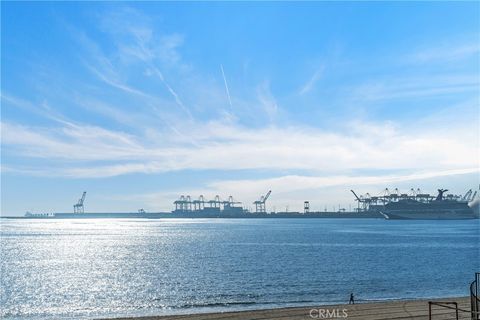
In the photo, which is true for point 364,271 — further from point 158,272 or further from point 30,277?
point 30,277

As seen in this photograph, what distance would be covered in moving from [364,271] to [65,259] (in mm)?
42652

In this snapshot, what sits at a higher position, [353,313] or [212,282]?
[353,313]

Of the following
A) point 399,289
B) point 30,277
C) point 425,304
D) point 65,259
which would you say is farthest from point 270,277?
point 65,259

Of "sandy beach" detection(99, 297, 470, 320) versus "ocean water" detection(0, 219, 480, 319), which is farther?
"ocean water" detection(0, 219, 480, 319)

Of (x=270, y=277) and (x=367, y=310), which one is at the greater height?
(x=367, y=310)

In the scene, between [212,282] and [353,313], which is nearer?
[353,313]

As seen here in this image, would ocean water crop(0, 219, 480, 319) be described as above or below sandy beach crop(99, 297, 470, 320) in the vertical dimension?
below

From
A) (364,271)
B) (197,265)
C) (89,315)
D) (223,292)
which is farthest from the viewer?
(197,265)

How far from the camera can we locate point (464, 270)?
53938mm

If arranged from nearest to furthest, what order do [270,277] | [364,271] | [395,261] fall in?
[270,277]
[364,271]
[395,261]

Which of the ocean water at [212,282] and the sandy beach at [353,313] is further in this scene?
the ocean water at [212,282]

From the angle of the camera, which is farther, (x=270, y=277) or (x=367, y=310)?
(x=270, y=277)

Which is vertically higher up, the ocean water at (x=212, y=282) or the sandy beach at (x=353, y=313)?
the sandy beach at (x=353, y=313)

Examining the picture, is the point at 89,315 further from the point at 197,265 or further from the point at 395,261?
the point at 395,261
